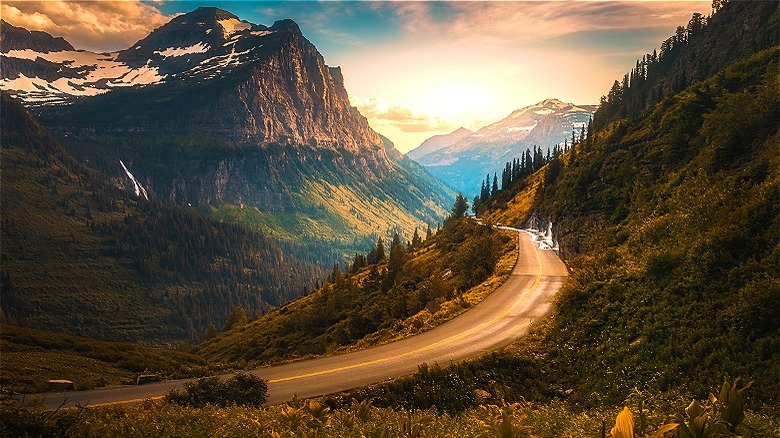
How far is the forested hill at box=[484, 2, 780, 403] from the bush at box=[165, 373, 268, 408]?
14.1 metres

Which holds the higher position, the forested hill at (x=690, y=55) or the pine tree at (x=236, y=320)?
the forested hill at (x=690, y=55)

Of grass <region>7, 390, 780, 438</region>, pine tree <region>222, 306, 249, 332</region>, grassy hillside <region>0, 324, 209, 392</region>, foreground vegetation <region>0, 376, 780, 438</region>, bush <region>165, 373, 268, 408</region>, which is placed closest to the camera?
foreground vegetation <region>0, 376, 780, 438</region>

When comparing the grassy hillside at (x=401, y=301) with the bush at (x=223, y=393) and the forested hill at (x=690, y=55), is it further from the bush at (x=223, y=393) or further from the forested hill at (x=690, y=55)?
the forested hill at (x=690, y=55)

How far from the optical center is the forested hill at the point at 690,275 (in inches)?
659

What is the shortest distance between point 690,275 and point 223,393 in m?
22.8

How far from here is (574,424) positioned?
11.0 m

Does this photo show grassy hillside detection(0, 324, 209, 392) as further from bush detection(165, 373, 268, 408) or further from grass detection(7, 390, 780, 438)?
grass detection(7, 390, 780, 438)

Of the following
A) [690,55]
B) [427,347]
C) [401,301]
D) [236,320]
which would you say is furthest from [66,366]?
[690,55]

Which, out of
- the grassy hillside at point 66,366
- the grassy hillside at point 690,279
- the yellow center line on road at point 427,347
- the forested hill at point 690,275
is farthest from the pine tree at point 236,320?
the grassy hillside at point 690,279

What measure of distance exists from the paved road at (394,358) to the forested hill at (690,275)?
460cm

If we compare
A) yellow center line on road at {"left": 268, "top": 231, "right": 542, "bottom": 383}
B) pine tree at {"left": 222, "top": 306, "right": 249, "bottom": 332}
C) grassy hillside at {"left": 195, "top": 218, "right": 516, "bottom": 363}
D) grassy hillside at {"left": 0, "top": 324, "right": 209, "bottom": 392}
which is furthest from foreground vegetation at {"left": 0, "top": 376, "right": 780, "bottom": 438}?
pine tree at {"left": 222, "top": 306, "right": 249, "bottom": 332}

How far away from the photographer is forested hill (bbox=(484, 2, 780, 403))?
1675 cm

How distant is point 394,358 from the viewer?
2514 cm

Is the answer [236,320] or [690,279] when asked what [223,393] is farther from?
[236,320]
